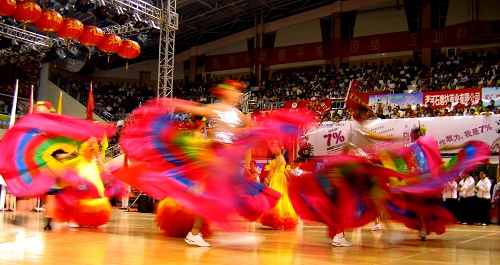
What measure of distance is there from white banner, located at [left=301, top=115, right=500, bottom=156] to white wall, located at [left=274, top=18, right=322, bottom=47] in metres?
11.4

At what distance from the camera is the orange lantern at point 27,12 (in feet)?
35.7

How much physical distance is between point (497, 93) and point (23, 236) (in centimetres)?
1271

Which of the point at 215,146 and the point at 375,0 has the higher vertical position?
the point at 375,0

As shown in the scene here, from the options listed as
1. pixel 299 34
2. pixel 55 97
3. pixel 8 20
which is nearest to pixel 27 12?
pixel 8 20

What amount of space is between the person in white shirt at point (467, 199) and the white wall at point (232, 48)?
1642 cm

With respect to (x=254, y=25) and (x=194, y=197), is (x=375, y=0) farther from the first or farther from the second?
(x=194, y=197)

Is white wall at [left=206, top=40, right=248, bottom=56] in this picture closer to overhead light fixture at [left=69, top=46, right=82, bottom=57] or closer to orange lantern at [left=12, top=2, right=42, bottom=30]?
overhead light fixture at [left=69, top=46, right=82, bottom=57]

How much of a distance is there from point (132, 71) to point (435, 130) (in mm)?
19807

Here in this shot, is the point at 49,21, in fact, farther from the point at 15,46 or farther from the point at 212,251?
the point at 212,251

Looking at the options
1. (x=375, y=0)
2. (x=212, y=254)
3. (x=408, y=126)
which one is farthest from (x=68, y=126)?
(x=375, y=0)

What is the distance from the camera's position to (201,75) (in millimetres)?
26516

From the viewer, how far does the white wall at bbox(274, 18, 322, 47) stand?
23.2 m

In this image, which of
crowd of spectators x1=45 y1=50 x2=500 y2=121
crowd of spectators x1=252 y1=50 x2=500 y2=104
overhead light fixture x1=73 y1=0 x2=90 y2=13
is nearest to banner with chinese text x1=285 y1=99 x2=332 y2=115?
crowd of spectators x1=45 y1=50 x2=500 y2=121

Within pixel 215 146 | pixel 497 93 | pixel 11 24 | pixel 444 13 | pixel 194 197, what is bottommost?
pixel 194 197
